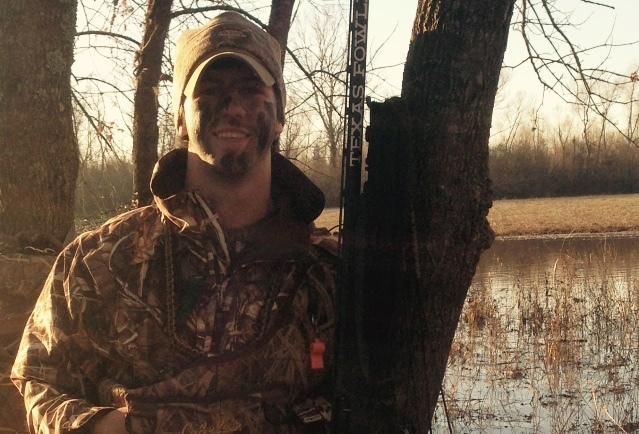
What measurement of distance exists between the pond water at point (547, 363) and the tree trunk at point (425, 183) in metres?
2.78

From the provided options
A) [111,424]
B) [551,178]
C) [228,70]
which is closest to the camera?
[111,424]

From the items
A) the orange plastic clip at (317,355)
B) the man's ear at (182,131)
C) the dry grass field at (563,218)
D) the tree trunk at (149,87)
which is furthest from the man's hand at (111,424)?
the dry grass field at (563,218)

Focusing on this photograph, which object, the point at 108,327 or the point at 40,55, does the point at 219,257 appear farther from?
the point at 40,55

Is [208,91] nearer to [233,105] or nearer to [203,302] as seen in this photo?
[233,105]

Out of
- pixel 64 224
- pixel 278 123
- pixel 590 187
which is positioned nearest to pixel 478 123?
pixel 278 123

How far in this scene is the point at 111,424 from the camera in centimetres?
238

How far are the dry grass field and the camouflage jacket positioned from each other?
64.0 feet

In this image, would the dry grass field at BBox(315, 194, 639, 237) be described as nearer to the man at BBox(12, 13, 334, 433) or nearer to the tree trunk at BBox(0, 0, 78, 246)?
the tree trunk at BBox(0, 0, 78, 246)

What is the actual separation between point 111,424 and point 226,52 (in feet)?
3.88

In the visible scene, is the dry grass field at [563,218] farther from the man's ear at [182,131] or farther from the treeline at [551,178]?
the man's ear at [182,131]

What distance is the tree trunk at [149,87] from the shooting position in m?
7.55

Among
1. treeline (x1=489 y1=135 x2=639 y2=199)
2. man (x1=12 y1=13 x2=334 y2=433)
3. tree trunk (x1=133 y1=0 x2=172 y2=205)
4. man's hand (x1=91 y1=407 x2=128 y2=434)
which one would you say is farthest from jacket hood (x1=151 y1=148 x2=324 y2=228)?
treeline (x1=489 y1=135 x2=639 y2=199)

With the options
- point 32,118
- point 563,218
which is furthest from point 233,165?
point 563,218

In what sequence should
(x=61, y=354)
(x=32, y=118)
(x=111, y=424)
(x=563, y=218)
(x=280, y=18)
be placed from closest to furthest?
(x=111, y=424)
(x=61, y=354)
(x=32, y=118)
(x=280, y=18)
(x=563, y=218)
